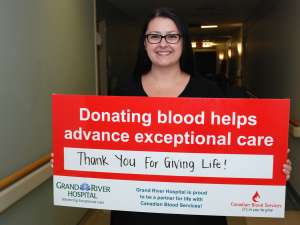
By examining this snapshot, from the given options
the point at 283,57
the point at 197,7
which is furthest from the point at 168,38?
the point at 197,7

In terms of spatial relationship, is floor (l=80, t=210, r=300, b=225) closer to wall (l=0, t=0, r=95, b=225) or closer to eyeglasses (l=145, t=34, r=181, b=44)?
wall (l=0, t=0, r=95, b=225)

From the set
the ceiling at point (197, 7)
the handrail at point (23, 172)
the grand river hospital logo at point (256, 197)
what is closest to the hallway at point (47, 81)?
the handrail at point (23, 172)

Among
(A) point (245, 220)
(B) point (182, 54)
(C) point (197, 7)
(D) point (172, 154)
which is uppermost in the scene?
(C) point (197, 7)

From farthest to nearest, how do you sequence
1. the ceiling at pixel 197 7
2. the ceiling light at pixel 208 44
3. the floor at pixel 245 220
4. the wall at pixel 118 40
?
1. the ceiling light at pixel 208 44
2. the ceiling at pixel 197 7
3. the wall at pixel 118 40
4. the floor at pixel 245 220

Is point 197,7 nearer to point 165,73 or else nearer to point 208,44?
point 165,73

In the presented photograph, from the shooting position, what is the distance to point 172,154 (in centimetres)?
137

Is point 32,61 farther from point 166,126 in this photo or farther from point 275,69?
point 275,69

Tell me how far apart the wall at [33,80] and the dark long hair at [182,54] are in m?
0.87

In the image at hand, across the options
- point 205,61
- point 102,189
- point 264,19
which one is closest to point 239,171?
point 102,189

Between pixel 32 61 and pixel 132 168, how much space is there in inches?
51.2

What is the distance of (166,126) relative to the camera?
1370 millimetres

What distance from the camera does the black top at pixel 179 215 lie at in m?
1.44

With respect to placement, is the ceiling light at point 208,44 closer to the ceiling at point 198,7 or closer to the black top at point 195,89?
the ceiling at point 198,7

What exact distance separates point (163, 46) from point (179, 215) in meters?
0.70
